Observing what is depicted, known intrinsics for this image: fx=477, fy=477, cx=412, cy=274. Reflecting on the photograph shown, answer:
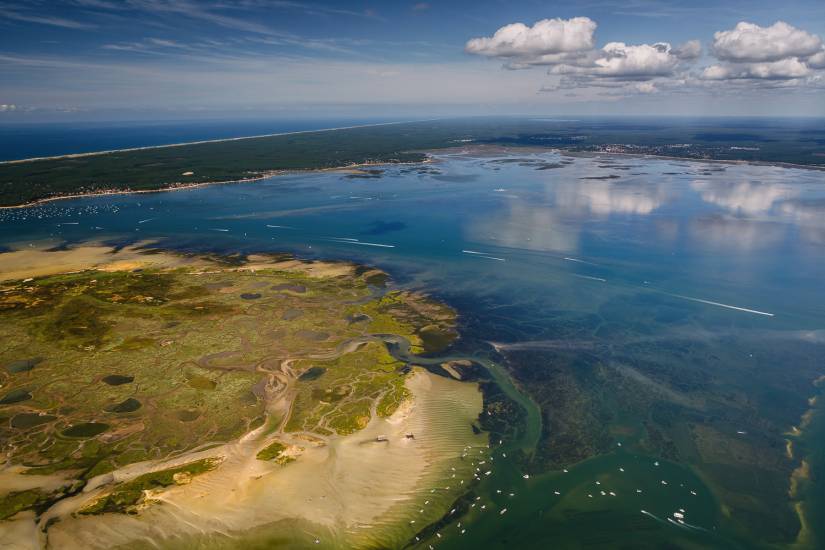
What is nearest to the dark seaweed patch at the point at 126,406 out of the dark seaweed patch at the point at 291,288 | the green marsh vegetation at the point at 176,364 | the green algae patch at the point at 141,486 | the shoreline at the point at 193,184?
the green marsh vegetation at the point at 176,364

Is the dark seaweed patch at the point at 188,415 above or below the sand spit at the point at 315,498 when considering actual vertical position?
above

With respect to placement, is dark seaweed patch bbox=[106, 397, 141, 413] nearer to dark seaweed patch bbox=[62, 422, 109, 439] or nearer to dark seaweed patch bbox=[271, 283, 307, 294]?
dark seaweed patch bbox=[62, 422, 109, 439]

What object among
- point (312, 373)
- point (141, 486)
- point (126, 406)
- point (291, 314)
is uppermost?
point (291, 314)

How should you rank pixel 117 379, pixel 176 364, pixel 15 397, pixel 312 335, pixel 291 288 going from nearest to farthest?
pixel 15 397
pixel 117 379
pixel 176 364
pixel 312 335
pixel 291 288

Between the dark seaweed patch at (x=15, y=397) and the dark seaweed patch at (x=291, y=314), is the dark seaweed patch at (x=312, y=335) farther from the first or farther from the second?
the dark seaweed patch at (x=15, y=397)

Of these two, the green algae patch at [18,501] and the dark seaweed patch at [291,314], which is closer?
the green algae patch at [18,501]

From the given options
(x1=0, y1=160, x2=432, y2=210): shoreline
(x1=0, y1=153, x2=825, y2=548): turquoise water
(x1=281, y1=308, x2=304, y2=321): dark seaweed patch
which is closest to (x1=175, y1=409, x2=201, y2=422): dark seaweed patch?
(x1=281, y1=308, x2=304, y2=321): dark seaweed patch

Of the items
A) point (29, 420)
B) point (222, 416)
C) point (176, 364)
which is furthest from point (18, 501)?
point (176, 364)

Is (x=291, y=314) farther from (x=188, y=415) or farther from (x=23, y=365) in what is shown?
(x=23, y=365)
